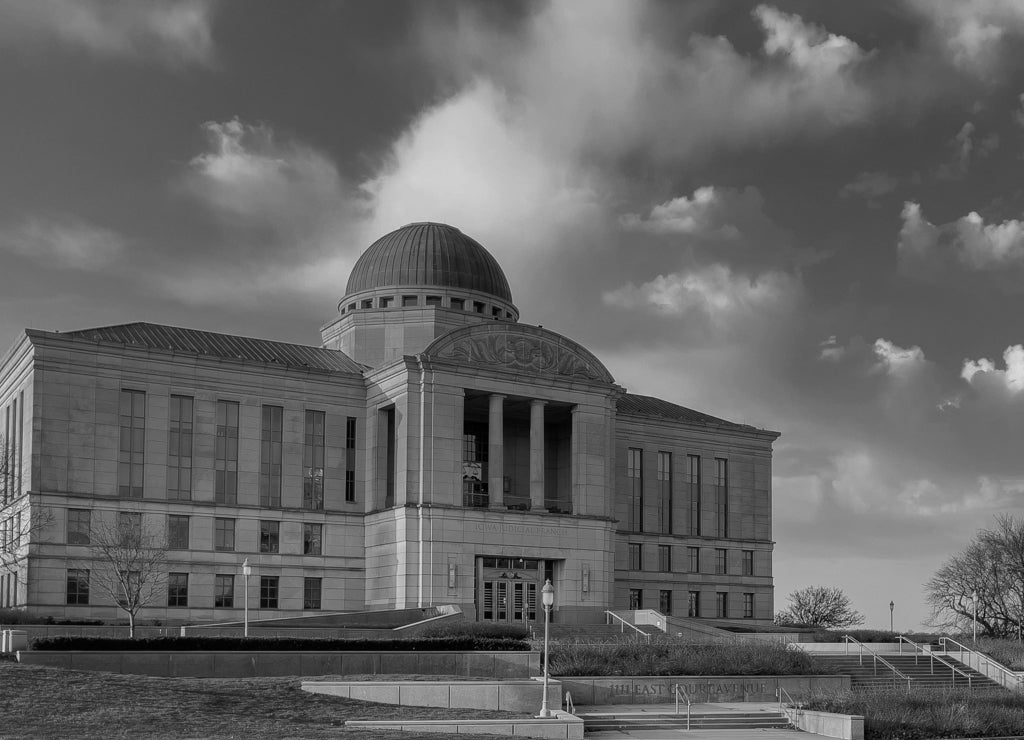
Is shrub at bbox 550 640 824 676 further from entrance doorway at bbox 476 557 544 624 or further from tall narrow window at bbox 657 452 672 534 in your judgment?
tall narrow window at bbox 657 452 672 534

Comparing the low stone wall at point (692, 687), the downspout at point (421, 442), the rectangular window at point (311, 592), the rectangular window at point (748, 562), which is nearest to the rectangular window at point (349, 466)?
the rectangular window at point (311, 592)

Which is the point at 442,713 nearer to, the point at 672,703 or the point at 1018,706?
the point at 672,703

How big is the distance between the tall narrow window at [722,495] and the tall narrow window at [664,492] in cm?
419

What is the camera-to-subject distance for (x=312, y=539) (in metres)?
70.2

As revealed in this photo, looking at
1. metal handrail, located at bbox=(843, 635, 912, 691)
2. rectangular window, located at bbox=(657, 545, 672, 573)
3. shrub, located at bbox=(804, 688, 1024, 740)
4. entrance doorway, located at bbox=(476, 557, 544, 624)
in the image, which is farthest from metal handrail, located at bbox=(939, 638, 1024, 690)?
rectangular window, located at bbox=(657, 545, 672, 573)

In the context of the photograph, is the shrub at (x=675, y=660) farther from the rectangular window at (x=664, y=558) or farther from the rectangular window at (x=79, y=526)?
the rectangular window at (x=664, y=558)

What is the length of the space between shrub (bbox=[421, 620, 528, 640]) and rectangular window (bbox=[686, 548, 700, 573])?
1098 inches

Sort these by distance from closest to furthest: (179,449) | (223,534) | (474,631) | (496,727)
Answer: (496,727) → (474,631) → (179,449) → (223,534)

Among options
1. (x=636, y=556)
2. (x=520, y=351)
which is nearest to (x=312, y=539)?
(x=520, y=351)

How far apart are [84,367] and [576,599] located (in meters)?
29.3

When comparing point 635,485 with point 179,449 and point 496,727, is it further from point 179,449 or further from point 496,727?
point 496,727

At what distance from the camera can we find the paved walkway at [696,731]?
38.6 metres

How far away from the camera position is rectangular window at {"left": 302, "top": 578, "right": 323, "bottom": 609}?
2729 inches

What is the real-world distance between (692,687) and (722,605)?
3996cm
